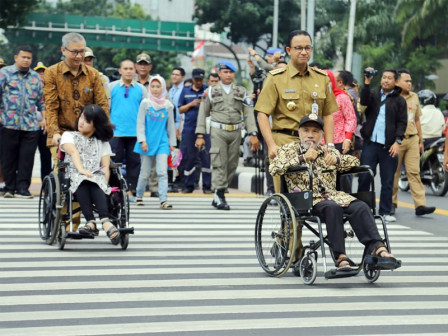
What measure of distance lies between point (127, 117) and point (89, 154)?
14.4 ft

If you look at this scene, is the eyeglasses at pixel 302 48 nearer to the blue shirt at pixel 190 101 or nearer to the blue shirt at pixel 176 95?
the blue shirt at pixel 190 101

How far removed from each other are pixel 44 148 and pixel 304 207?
790cm

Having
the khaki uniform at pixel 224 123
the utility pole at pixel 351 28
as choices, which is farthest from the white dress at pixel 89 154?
the utility pole at pixel 351 28

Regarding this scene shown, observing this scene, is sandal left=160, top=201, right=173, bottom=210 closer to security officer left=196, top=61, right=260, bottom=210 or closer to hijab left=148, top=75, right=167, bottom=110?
security officer left=196, top=61, right=260, bottom=210

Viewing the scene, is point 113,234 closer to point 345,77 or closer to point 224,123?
point 224,123

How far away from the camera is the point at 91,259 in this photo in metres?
9.05

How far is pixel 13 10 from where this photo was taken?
192ft

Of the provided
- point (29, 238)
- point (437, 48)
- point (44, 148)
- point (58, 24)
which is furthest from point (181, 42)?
point (29, 238)

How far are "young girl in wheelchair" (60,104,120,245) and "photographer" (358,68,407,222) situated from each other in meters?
4.15

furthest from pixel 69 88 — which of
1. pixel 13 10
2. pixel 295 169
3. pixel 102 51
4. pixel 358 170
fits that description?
pixel 102 51

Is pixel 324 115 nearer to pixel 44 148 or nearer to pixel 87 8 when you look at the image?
pixel 44 148

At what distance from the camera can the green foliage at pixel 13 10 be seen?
2286 inches

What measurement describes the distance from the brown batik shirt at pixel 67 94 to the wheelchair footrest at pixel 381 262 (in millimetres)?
3722

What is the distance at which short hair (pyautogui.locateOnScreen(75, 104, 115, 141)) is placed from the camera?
31.9ft
